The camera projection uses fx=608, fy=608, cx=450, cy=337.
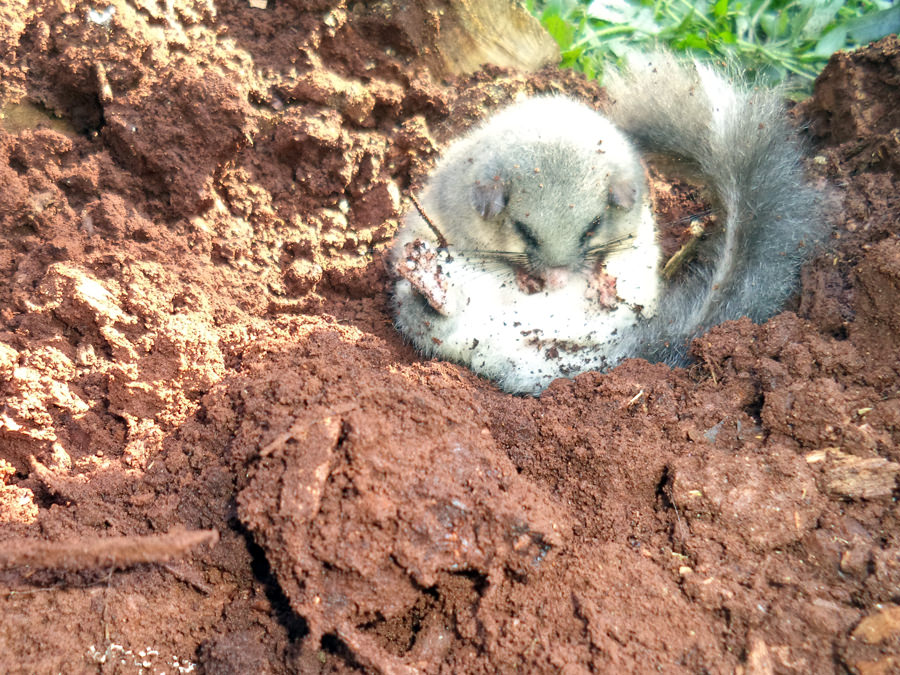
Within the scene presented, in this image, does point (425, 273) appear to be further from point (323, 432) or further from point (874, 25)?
point (874, 25)

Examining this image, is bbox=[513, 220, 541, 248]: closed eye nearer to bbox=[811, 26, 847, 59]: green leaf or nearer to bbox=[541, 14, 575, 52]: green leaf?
bbox=[541, 14, 575, 52]: green leaf

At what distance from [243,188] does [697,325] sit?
85.8 inches

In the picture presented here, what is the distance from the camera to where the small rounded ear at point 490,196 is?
9.94ft

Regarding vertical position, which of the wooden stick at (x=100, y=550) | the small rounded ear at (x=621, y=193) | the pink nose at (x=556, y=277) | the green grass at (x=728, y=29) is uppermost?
the green grass at (x=728, y=29)

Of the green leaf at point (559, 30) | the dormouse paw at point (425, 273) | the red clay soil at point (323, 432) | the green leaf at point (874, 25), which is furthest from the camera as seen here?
the green leaf at point (559, 30)

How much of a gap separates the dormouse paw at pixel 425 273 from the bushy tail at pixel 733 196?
0.99 metres

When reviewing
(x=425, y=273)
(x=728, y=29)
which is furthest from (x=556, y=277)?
(x=728, y=29)

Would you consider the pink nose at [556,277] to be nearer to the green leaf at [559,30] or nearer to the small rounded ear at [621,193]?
the small rounded ear at [621,193]

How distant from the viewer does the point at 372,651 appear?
1.54 m

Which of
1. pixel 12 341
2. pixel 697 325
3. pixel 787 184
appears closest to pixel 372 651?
pixel 12 341

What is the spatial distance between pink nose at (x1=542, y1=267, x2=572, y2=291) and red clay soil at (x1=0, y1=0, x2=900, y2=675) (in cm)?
71

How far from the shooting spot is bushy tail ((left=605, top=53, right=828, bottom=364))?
268 cm

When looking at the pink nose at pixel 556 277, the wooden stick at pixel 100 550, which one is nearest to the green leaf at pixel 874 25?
the pink nose at pixel 556 277

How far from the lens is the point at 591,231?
3.14 meters
